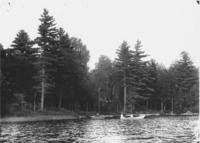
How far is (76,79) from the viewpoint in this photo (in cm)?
Answer: 7450

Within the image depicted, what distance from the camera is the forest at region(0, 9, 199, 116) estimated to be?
6381 cm

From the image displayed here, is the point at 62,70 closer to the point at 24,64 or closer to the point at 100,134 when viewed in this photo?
the point at 24,64

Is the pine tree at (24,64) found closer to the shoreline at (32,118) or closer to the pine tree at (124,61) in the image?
the shoreline at (32,118)

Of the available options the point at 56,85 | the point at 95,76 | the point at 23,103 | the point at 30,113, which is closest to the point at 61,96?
the point at 56,85

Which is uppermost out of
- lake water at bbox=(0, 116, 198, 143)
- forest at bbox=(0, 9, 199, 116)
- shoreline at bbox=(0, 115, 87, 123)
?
forest at bbox=(0, 9, 199, 116)

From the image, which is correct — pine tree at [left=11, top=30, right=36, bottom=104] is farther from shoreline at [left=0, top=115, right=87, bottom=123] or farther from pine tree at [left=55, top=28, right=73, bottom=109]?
shoreline at [left=0, top=115, right=87, bottom=123]

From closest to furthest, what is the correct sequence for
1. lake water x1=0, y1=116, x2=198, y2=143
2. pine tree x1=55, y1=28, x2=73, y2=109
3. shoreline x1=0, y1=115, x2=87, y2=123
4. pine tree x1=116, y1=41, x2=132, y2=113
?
lake water x1=0, y1=116, x2=198, y2=143, shoreline x1=0, y1=115, x2=87, y2=123, pine tree x1=55, y1=28, x2=73, y2=109, pine tree x1=116, y1=41, x2=132, y2=113

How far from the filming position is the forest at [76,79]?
63812 millimetres

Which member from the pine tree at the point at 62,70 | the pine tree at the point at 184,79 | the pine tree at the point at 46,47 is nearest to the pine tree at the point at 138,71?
the pine tree at the point at 184,79

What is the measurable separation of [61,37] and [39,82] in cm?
1172

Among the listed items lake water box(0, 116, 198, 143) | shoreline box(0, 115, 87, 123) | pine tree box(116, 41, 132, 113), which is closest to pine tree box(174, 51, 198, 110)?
pine tree box(116, 41, 132, 113)

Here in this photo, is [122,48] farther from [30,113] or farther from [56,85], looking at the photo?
[30,113]

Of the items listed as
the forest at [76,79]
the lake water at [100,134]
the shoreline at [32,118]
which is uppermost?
the forest at [76,79]

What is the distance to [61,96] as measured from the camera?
240 feet
